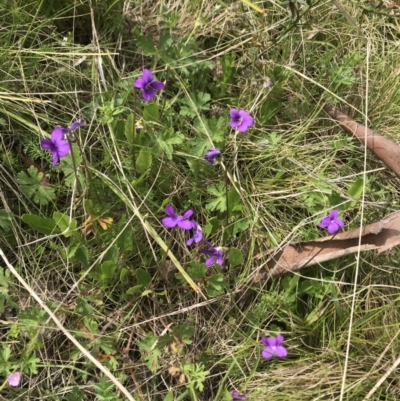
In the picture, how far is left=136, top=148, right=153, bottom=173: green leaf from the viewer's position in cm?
156

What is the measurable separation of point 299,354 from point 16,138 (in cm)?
105

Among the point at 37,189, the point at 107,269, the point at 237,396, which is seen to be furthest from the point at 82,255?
the point at 237,396

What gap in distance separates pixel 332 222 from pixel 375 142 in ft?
1.24

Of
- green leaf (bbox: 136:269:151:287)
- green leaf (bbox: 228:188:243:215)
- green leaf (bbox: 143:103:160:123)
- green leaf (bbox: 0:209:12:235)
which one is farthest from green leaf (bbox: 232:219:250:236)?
green leaf (bbox: 0:209:12:235)

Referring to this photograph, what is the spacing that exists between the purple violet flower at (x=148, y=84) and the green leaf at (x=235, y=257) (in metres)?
0.48

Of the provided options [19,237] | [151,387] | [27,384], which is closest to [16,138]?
[19,237]

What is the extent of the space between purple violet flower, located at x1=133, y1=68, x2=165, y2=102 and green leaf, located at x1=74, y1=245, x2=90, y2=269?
1.45ft

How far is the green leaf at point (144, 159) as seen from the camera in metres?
1.56

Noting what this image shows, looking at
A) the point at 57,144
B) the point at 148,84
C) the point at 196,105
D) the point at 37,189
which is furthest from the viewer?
the point at 196,105

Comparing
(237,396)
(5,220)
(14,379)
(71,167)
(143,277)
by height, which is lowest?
(237,396)

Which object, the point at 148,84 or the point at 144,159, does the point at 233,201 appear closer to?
the point at 144,159

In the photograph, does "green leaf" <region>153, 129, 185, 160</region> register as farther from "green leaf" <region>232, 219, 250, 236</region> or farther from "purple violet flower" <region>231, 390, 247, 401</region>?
"purple violet flower" <region>231, 390, 247, 401</region>

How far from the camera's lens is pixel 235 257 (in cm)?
156

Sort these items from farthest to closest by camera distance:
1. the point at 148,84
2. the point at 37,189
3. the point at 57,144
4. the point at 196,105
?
the point at 196,105
the point at 37,189
the point at 148,84
the point at 57,144
